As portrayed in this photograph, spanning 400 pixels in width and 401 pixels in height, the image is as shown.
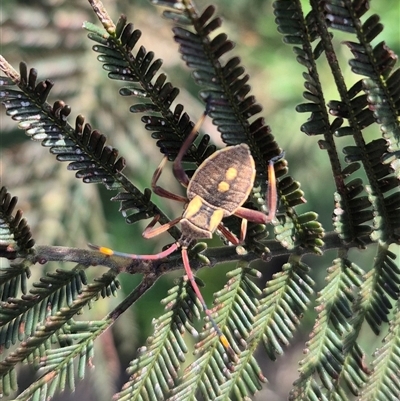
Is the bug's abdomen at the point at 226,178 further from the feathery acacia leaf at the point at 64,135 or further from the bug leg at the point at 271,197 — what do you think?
the feathery acacia leaf at the point at 64,135

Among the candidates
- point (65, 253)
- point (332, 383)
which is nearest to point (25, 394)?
point (65, 253)

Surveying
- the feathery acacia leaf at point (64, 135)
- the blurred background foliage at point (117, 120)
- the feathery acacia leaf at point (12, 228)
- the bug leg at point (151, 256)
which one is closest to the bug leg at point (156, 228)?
the bug leg at point (151, 256)

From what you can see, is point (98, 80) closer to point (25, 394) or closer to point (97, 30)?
point (97, 30)

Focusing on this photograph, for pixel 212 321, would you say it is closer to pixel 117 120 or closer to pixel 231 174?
pixel 231 174

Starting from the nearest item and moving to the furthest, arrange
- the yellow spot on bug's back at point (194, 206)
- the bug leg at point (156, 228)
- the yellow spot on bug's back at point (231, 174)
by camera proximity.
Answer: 1. the yellow spot on bug's back at point (231, 174)
2. the bug leg at point (156, 228)
3. the yellow spot on bug's back at point (194, 206)

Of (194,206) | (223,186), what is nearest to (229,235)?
(223,186)

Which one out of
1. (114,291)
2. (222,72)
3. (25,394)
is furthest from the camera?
(114,291)

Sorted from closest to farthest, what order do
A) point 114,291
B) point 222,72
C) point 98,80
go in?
point 222,72 → point 114,291 → point 98,80

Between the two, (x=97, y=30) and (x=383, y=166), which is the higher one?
(x=97, y=30)
